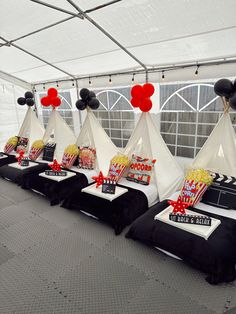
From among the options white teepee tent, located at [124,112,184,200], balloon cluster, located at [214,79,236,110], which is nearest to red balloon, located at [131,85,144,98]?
white teepee tent, located at [124,112,184,200]

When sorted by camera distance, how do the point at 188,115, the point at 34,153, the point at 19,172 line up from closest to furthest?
the point at 19,172 < the point at 188,115 < the point at 34,153

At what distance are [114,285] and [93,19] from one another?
3.30 metres

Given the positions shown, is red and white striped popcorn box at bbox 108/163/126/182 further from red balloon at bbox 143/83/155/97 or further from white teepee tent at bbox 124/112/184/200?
red balloon at bbox 143/83/155/97

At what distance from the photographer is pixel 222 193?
2576mm

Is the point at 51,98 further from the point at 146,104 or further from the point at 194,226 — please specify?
the point at 194,226

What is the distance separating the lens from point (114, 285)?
1921 millimetres

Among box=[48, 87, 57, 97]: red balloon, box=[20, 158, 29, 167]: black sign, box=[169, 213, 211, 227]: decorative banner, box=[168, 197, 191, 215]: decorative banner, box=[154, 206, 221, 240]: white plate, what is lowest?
box=[154, 206, 221, 240]: white plate

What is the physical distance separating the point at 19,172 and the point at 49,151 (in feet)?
3.18

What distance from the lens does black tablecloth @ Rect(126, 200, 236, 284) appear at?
188 centimetres

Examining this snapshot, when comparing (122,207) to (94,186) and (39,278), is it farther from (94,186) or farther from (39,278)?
(39,278)

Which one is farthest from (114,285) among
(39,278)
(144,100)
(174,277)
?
(144,100)

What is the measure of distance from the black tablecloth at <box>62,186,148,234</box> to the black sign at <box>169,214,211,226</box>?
675 mm

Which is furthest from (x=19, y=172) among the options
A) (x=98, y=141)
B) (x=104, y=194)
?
(x=104, y=194)

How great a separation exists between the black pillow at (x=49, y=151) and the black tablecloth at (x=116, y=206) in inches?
81.3
